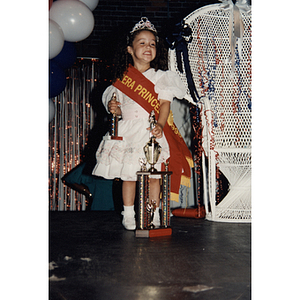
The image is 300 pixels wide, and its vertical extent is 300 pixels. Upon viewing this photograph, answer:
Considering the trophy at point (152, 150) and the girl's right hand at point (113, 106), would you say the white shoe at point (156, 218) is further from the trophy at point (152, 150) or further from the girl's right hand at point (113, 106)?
the girl's right hand at point (113, 106)

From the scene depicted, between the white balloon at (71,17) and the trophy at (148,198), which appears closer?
the trophy at (148,198)

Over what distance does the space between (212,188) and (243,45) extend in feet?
3.11

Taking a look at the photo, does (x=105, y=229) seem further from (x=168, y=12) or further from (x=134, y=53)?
(x=168, y=12)

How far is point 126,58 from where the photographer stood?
2012 millimetres

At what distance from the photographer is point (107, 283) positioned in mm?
1062

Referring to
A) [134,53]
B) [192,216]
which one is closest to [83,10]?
[134,53]

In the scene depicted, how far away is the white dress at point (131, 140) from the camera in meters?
1.86

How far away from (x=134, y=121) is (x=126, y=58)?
0.37m

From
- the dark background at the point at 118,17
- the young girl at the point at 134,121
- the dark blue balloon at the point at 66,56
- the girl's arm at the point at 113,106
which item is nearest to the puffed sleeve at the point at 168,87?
the young girl at the point at 134,121

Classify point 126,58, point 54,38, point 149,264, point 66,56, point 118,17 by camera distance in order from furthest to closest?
point 118,17 < point 66,56 < point 126,58 < point 54,38 < point 149,264

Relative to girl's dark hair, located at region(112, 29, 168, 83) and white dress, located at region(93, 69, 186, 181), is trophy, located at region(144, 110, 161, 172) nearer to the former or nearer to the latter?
white dress, located at region(93, 69, 186, 181)

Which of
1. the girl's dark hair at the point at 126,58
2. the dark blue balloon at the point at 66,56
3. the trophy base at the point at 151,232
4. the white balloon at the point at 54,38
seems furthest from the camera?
the dark blue balloon at the point at 66,56

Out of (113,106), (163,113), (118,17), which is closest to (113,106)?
(113,106)

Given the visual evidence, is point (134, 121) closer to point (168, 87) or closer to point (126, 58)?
point (168, 87)
